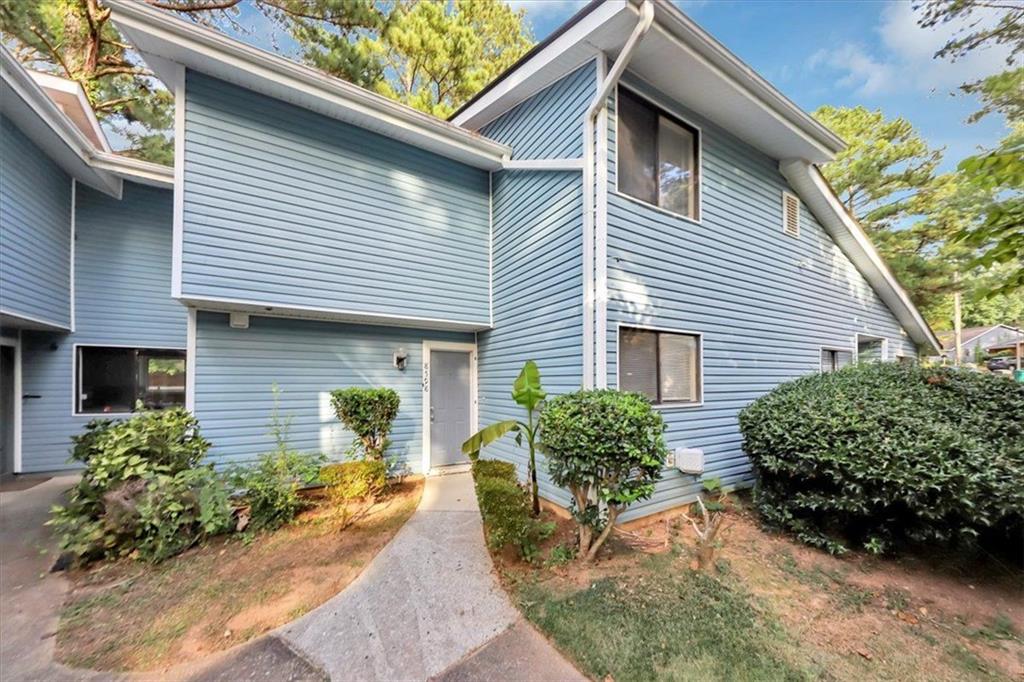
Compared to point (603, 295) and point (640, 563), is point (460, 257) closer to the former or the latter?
point (603, 295)

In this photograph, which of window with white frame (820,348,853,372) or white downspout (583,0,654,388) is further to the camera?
window with white frame (820,348,853,372)

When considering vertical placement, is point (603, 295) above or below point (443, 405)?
above

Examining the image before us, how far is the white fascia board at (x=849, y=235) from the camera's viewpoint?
733cm

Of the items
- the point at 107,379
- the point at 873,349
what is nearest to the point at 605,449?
the point at 107,379

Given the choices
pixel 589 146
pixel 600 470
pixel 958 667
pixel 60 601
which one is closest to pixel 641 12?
pixel 589 146

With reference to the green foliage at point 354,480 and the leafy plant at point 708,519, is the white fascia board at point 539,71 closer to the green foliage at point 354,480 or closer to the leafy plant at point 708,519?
the leafy plant at point 708,519

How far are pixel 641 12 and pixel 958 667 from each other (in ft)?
20.9

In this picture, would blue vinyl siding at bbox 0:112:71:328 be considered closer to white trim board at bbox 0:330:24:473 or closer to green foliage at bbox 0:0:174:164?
white trim board at bbox 0:330:24:473

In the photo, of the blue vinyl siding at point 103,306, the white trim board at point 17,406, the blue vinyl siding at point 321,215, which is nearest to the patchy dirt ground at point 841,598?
the blue vinyl siding at point 321,215

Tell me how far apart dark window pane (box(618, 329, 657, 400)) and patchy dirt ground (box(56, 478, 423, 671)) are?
11.8ft

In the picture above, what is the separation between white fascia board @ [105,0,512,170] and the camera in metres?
4.45

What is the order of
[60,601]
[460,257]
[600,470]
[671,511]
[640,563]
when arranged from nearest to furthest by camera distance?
[60,601] < [600,470] < [640,563] < [671,511] < [460,257]

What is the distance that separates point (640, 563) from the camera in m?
4.04

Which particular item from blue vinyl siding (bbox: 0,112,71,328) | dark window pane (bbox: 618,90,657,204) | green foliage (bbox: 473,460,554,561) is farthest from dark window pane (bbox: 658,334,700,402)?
blue vinyl siding (bbox: 0,112,71,328)
